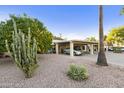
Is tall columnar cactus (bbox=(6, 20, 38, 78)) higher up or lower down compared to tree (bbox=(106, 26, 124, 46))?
lower down

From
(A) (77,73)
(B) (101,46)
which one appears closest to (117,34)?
(B) (101,46)

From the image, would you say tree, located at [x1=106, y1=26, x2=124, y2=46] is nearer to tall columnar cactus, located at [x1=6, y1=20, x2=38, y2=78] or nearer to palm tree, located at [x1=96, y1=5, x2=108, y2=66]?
palm tree, located at [x1=96, y1=5, x2=108, y2=66]

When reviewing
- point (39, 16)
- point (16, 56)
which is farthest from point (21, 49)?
point (39, 16)

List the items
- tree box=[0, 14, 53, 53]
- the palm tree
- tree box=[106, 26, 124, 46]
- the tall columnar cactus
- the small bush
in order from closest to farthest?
the tall columnar cactus → the small bush → tree box=[0, 14, 53, 53] → the palm tree → tree box=[106, 26, 124, 46]

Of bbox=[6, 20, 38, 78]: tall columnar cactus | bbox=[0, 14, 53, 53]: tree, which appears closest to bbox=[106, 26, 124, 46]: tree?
bbox=[0, 14, 53, 53]: tree

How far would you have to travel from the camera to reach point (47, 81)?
7.20 metres

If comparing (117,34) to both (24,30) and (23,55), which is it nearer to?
(24,30)

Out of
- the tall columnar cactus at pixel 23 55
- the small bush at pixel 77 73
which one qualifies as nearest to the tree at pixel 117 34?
the small bush at pixel 77 73

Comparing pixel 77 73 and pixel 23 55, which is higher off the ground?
pixel 23 55

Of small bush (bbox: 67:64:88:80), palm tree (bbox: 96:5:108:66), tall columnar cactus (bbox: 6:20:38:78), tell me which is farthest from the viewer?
palm tree (bbox: 96:5:108:66)

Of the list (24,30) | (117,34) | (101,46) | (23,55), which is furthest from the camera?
(117,34)

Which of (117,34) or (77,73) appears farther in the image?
(117,34)
